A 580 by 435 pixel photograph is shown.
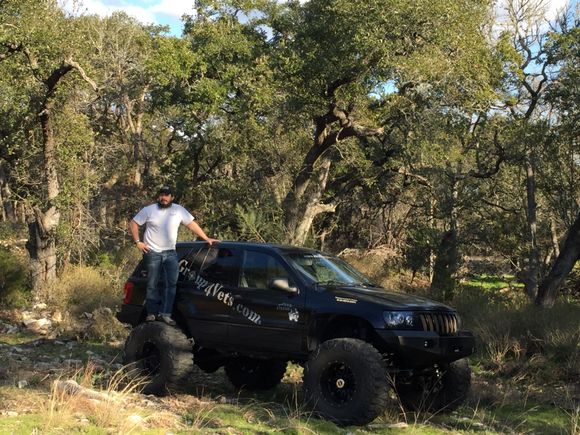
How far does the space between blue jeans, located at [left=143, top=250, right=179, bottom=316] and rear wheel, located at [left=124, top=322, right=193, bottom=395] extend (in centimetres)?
28

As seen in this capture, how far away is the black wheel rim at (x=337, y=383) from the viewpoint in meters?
7.61

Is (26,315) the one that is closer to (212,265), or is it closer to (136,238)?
(136,238)

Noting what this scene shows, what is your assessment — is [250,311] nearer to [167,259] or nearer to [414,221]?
[167,259]

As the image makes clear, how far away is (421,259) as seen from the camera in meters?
25.0

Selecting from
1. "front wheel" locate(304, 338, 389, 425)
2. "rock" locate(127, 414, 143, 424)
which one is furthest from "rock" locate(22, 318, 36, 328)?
"rock" locate(127, 414, 143, 424)

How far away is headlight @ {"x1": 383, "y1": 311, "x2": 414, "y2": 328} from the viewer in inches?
299

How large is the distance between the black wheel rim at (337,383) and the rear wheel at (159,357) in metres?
1.96

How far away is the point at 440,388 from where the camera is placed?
28.2ft

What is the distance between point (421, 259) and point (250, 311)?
56.4 ft

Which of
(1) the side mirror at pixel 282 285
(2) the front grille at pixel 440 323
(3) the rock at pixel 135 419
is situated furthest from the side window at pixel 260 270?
(3) the rock at pixel 135 419

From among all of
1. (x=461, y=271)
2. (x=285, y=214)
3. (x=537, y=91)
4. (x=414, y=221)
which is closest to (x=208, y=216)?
(x=285, y=214)

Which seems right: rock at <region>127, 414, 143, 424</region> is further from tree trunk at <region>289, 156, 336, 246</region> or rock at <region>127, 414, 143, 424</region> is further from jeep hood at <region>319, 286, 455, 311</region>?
tree trunk at <region>289, 156, 336, 246</region>

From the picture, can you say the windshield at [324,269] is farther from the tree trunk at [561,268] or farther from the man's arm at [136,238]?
the tree trunk at [561,268]

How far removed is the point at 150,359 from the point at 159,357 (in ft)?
0.80
